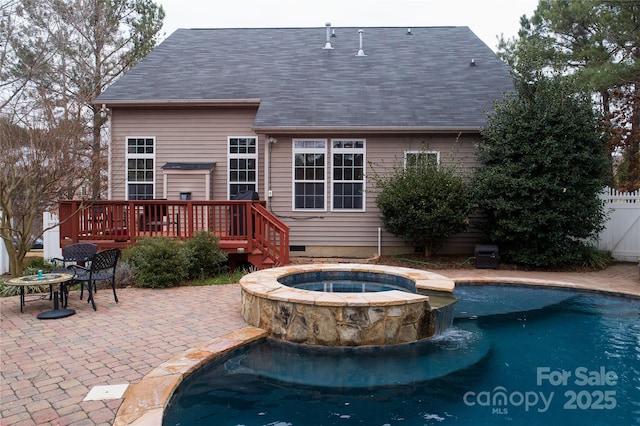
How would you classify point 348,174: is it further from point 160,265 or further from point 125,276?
point 125,276

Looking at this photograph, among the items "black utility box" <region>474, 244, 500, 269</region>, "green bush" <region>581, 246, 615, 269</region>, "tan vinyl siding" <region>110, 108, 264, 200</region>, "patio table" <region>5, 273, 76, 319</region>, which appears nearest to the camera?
"patio table" <region>5, 273, 76, 319</region>

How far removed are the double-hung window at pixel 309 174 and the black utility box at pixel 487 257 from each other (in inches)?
146

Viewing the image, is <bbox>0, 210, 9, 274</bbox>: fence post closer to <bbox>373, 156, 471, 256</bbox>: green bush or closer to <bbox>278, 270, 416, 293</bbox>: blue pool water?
<bbox>278, 270, 416, 293</bbox>: blue pool water

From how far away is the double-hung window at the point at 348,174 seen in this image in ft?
33.6

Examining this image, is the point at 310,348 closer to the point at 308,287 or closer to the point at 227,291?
the point at 308,287

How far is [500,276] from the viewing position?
27.2ft

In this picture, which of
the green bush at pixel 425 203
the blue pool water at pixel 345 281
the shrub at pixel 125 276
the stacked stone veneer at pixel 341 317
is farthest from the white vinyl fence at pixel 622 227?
the shrub at pixel 125 276

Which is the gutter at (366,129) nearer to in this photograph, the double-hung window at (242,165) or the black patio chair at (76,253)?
the double-hung window at (242,165)

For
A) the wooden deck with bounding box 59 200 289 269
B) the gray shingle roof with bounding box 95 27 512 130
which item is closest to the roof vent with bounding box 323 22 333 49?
the gray shingle roof with bounding box 95 27 512 130

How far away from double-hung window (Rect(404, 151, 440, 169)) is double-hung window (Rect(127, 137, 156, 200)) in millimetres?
6330

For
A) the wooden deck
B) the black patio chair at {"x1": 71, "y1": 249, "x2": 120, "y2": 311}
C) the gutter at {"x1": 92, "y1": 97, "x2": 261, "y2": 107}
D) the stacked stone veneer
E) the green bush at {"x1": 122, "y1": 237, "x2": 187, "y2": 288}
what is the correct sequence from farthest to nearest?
1. the gutter at {"x1": 92, "y1": 97, "x2": 261, "y2": 107}
2. the wooden deck
3. the green bush at {"x1": 122, "y1": 237, "x2": 187, "y2": 288}
4. the black patio chair at {"x1": 71, "y1": 249, "x2": 120, "y2": 311}
5. the stacked stone veneer

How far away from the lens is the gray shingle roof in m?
10.1

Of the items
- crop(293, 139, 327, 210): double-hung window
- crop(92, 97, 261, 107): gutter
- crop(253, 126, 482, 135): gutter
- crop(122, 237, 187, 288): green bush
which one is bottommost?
crop(122, 237, 187, 288): green bush

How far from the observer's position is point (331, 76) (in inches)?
462
